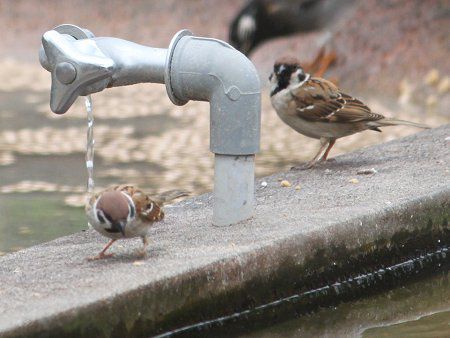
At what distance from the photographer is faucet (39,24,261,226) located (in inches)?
177

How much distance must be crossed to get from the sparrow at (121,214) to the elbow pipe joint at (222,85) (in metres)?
0.44

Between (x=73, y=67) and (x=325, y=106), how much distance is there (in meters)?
2.08

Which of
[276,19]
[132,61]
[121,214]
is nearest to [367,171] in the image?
[132,61]

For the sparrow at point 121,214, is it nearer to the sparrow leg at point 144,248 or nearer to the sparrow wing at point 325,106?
the sparrow leg at point 144,248

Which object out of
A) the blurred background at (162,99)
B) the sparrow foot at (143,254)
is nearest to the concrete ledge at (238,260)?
the sparrow foot at (143,254)

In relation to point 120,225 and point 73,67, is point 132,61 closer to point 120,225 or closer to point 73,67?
point 73,67

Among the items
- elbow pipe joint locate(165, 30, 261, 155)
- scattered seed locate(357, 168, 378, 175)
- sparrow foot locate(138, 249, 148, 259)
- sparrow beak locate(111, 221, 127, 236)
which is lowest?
scattered seed locate(357, 168, 378, 175)

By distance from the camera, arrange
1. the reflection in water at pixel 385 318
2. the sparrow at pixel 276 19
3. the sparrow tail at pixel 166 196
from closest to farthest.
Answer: the reflection in water at pixel 385 318, the sparrow tail at pixel 166 196, the sparrow at pixel 276 19

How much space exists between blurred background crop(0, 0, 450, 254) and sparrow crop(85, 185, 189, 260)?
138cm

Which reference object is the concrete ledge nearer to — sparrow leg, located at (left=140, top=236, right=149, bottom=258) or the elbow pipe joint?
sparrow leg, located at (left=140, top=236, right=149, bottom=258)

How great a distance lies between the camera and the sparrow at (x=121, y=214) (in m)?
4.16

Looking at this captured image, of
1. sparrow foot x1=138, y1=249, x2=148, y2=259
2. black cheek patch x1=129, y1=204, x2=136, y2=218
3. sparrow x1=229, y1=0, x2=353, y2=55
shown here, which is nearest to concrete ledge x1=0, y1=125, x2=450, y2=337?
sparrow foot x1=138, y1=249, x2=148, y2=259

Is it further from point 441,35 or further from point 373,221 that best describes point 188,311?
point 441,35

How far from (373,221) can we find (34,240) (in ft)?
6.22
